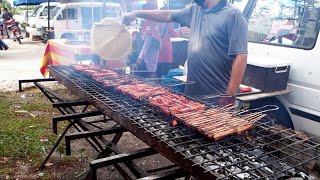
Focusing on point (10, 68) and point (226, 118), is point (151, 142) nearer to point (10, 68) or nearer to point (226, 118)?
point (226, 118)

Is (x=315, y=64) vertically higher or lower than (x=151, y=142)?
higher

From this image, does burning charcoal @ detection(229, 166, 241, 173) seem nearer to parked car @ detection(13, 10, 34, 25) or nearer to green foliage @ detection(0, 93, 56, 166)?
green foliage @ detection(0, 93, 56, 166)

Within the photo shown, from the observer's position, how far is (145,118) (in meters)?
2.57

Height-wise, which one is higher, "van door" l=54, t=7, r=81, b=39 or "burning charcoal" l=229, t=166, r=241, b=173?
"van door" l=54, t=7, r=81, b=39

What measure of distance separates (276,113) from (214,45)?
5.18 feet

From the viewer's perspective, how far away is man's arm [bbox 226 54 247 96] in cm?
319

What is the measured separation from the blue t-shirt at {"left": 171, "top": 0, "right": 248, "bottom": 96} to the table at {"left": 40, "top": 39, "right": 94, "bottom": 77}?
378 cm

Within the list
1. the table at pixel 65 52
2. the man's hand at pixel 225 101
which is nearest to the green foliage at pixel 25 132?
the table at pixel 65 52

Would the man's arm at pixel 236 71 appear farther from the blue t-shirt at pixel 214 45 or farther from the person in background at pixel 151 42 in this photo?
the person in background at pixel 151 42

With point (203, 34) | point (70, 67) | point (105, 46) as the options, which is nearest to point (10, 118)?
point (70, 67)

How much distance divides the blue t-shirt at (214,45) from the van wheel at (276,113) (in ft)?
3.14

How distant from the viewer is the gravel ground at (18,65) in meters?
9.69

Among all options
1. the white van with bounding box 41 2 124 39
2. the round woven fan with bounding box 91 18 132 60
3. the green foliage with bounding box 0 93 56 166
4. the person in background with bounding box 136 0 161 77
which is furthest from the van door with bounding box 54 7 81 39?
the round woven fan with bounding box 91 18 132 60

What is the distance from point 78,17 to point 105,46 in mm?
12882
